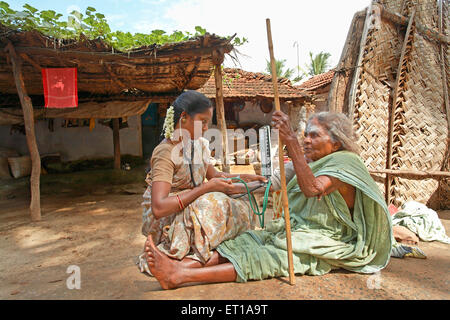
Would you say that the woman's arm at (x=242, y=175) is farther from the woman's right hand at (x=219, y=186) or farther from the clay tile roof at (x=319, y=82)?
the clay tile roof at (x=319, y=82)

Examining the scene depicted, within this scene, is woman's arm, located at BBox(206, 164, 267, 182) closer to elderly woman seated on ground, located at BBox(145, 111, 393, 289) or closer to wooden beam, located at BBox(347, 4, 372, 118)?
elderly woman seated on ground, located at BBox(145, 111, 393, 289)

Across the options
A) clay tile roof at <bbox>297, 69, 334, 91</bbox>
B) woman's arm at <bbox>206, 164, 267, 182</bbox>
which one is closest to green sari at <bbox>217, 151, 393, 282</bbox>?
woman's arm at <bbox>206, 164, 267, 182</bbox>

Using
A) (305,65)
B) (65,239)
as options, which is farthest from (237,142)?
(305,65)

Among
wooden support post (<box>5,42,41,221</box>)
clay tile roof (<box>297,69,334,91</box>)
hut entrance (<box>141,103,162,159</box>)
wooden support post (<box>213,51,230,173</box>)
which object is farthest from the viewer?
clay tile roof (<box>297,69,334,91</box>)

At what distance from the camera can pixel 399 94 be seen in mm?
4828

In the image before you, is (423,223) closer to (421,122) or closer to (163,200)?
(421,122)

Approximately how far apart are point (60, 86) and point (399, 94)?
595 cm

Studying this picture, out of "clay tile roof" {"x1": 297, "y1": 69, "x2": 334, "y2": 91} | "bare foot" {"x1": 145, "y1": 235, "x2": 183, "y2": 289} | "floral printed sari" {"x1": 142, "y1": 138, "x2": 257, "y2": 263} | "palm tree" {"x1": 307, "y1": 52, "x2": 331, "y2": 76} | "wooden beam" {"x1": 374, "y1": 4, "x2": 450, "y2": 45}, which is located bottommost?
"bare foot" {"x1": 145, "y1": 235, "x2": 183, "y2": 289}

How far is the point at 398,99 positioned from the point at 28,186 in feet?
28.4

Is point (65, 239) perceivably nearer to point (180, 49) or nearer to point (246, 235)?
point (246, 235)


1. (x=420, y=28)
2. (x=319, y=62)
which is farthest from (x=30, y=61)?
(x=319, y=62)

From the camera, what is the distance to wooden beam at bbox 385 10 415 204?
14.8 ft

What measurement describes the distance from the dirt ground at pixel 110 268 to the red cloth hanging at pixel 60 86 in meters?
2.04
